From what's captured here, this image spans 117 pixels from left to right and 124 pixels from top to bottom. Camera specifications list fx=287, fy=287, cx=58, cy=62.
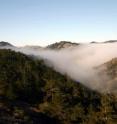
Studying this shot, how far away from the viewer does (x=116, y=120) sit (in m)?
165

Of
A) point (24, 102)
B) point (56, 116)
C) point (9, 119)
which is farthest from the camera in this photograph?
point (24, 102)

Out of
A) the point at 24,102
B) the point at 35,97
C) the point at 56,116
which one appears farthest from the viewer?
the point at 35,97

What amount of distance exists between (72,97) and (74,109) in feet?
83.4

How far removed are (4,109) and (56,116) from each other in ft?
106

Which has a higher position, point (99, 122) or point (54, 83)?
point (54, 83)

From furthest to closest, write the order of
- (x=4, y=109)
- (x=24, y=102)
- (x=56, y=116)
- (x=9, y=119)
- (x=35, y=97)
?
(x=35, y=97) → (x=24, y=102) → (x=56, y=116) → (x=4, y=109) → (x=9, y=119)

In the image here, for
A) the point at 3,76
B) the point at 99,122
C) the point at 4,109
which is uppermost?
the point at 3,76

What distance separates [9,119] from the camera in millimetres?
129875

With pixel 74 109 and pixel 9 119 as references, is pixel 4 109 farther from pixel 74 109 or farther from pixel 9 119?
pixel 74 109

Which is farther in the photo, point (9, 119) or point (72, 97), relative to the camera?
point (72, 97)

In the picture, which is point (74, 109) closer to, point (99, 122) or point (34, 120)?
point (99, 122)

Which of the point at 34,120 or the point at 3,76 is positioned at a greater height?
the point at 3,76

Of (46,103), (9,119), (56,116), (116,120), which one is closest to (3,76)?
(46,103)

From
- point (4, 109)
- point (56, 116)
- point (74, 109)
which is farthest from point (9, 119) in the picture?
point (74, 109)
